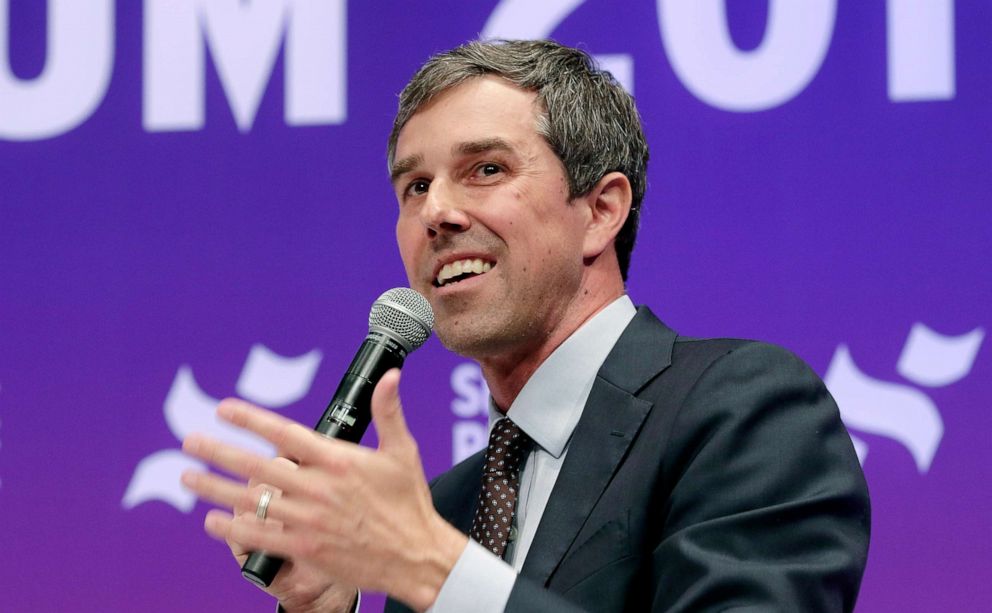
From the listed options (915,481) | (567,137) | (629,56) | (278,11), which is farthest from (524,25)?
(915,481)

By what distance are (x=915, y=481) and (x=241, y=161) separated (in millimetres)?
1750

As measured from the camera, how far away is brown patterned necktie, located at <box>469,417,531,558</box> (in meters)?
1.94

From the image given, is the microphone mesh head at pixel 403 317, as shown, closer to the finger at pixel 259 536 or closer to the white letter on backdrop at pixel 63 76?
the finger at pixel 259 536

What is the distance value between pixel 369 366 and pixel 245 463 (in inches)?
13.3

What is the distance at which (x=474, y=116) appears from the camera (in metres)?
2.17

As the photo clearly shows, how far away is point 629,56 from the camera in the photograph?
9.59 ft

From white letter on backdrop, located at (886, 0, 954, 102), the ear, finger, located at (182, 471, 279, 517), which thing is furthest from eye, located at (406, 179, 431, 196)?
white letter on backdrop, located at (886, 0, 954, 102)

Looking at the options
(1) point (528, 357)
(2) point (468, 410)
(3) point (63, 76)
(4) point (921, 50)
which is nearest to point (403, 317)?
(1) point (528, 357)

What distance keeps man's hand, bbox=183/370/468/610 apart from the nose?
2.26ft

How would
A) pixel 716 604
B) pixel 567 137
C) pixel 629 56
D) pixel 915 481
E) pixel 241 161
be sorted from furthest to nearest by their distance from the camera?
pixel 241 161
pixel 629 56
pixel 915 481
pixel 567 137
pixel 716 604

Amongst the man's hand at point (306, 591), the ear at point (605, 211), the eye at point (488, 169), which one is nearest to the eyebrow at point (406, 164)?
the eye at point (488, 169)

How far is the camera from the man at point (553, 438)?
1.37 m

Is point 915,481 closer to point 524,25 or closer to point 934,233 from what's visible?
point 934,233

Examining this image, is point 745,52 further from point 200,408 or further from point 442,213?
point 200,408
